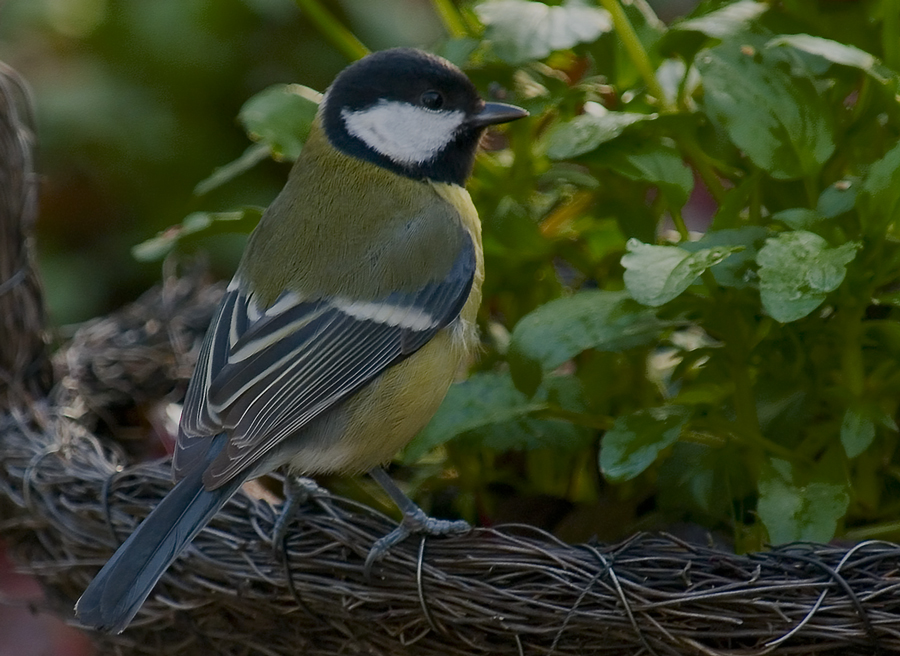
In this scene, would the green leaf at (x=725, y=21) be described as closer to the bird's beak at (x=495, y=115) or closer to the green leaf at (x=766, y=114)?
the green leaf at (x=766, y=114)

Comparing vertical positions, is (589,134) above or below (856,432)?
above

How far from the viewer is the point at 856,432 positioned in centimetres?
118

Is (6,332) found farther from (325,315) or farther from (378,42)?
(378,42)

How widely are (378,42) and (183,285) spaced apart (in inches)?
35.1

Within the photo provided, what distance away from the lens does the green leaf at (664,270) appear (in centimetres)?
105

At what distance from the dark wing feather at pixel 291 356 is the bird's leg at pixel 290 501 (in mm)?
89

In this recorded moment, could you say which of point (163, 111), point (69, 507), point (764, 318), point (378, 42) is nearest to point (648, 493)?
point (764, 318)

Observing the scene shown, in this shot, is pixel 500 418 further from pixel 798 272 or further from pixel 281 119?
pixel 281 119

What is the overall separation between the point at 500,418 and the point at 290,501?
0.29 meters

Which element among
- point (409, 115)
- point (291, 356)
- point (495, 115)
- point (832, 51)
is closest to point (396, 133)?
point (409, 115)

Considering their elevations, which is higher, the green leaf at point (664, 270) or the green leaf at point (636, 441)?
the green leaf at point (664, 270)

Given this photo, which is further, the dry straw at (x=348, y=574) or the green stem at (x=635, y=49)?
the green stem at (x=635, y=49)

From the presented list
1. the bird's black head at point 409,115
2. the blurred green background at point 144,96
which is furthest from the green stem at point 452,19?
the blurred green background at point 144,96

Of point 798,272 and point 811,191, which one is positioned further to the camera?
point 811,191
